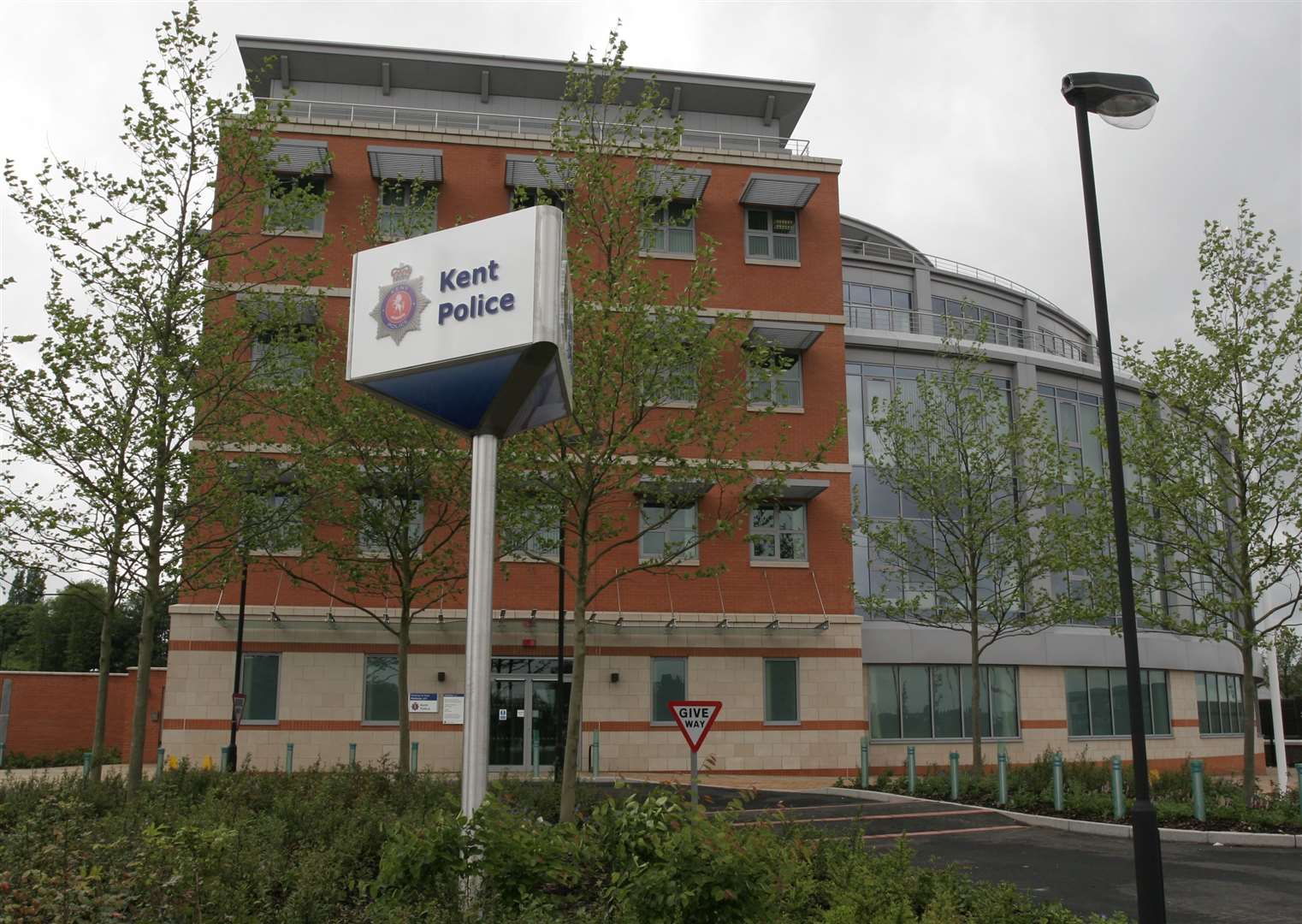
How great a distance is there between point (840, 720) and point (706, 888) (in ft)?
77.4

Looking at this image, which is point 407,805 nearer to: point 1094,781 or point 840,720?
point 1094,781

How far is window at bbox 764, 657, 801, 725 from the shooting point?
95.1 feet

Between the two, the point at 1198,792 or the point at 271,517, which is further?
the point at 1198,792

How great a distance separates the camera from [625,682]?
28.4m

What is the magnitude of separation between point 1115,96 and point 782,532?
66.2 feet

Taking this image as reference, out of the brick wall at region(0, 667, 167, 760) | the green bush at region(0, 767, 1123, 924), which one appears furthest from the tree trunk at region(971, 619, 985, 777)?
the brick wall at region(0, 667, 167, 760)

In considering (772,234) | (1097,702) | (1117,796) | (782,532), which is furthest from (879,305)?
(1117,796)

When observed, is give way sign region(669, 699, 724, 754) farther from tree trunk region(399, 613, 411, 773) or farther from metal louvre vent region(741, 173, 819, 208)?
metal louvre vent region(741, 173, 819, 208)

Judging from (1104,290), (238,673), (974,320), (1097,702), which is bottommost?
(1097,702)

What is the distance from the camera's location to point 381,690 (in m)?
27.8

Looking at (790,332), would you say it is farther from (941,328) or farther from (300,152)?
(300,152)

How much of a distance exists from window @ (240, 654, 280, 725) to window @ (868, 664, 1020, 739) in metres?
15.8

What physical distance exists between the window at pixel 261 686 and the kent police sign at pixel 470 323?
2017cm

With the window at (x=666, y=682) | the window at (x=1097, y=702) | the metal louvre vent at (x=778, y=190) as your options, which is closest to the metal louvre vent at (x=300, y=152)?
the metal louvre vent at (x=778, y=190)
